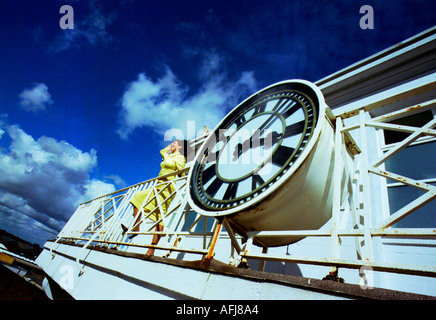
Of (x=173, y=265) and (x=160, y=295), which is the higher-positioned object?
(x=173, y=265)

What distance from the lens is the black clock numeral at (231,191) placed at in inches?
82.4

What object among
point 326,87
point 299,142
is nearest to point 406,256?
point 299,142

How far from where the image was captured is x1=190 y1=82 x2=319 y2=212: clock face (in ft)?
6.42

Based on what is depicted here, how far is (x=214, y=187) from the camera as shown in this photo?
2.38 metres

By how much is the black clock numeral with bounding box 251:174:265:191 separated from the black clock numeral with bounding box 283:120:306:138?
0.52m

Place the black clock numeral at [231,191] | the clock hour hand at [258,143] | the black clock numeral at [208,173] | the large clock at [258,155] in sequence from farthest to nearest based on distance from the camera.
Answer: the black clock numeral at [208,173]
the clock hour hand at [258,143]
the black clock numeral at [231,191]
the large clock at [258,155]

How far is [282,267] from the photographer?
11.7 ft

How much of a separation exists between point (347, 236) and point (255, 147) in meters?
1.23

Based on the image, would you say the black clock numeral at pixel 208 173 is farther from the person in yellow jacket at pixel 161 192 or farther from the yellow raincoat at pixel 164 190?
the yellow raincoat at pixel 164 190

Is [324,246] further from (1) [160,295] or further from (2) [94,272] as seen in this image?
(2) [94,272]

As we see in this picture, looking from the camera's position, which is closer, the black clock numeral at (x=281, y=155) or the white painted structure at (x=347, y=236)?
the white painted structure at (x=347, y=236)

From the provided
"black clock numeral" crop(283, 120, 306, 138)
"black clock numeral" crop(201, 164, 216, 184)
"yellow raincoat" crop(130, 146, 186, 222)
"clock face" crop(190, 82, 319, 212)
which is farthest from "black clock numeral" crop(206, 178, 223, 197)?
"yellow raincoat" crop(130, 146, 186, 222)

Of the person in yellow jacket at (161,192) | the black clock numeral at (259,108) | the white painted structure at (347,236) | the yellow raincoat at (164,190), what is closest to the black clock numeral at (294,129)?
the white painted structure at (347,236)
